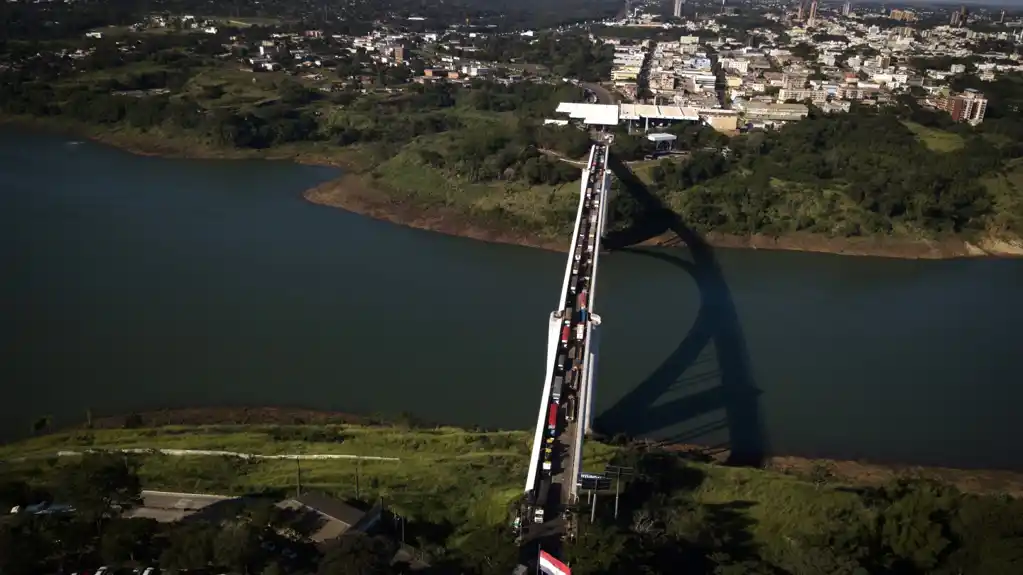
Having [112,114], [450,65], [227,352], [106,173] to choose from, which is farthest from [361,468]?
[450,65]

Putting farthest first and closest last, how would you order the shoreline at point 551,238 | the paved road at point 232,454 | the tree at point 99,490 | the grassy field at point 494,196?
the grassy field at point 494,196
the shoreline at point 551,238
the paved road at point 232,454
the tree at point 99,490

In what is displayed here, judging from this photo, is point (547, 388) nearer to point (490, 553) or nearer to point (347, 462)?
point (490, 553)

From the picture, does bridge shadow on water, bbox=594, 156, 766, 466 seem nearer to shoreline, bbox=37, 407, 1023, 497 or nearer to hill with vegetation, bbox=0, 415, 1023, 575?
shoreline, bbox=37, 407, 1023, 497

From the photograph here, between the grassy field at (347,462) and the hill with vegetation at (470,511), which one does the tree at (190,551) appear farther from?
the grassy field at (347,462)

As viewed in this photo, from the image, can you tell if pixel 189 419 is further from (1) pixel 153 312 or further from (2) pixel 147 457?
(1) pixel 153 312

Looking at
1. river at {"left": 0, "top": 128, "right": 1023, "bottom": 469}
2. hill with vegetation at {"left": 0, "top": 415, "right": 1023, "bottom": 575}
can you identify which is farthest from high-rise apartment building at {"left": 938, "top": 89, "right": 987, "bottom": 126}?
hill with vegetation at {"left": 0, "top": 415, "right": 1023, "bottom": 575}

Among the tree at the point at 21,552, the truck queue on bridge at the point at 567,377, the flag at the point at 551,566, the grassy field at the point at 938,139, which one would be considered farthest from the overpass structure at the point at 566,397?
the grassy field at the point at 938,139
